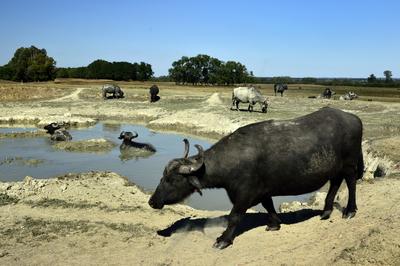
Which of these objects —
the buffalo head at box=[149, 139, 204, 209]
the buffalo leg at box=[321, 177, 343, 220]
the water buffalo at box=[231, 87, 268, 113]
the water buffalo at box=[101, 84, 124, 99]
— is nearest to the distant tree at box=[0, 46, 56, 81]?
the water buffalo at box=[101, 84, 124, 99]

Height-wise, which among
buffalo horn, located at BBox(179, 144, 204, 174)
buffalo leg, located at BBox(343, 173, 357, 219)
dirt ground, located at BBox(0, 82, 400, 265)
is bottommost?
dirt ground, located at BBox(0, 82, 400, 265)

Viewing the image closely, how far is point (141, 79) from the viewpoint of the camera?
101 metres

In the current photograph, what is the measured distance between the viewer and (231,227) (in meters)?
8.98

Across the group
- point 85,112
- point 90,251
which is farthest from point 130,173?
point 85,112

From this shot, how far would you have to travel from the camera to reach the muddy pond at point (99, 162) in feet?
49.3

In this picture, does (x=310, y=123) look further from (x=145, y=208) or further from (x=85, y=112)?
Result: (x=85, y=112)

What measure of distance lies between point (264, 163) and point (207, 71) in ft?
273

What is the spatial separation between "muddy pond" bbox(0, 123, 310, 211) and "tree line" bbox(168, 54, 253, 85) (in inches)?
2471

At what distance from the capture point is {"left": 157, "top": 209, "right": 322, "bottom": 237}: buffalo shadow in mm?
9998

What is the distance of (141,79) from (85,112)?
62032mm

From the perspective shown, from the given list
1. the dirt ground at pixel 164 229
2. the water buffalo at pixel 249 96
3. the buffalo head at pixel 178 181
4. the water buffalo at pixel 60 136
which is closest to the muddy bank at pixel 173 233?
the dirt ground at pixel 164 229

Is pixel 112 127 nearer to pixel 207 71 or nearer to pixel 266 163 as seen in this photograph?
pixel 266 163

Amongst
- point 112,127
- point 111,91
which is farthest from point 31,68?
point 112,127

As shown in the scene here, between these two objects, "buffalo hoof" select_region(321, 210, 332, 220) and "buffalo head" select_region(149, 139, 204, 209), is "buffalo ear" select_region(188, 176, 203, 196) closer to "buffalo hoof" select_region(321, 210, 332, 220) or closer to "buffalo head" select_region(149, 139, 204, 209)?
"buffalo head" select_region(149, 139, 204, 209)
